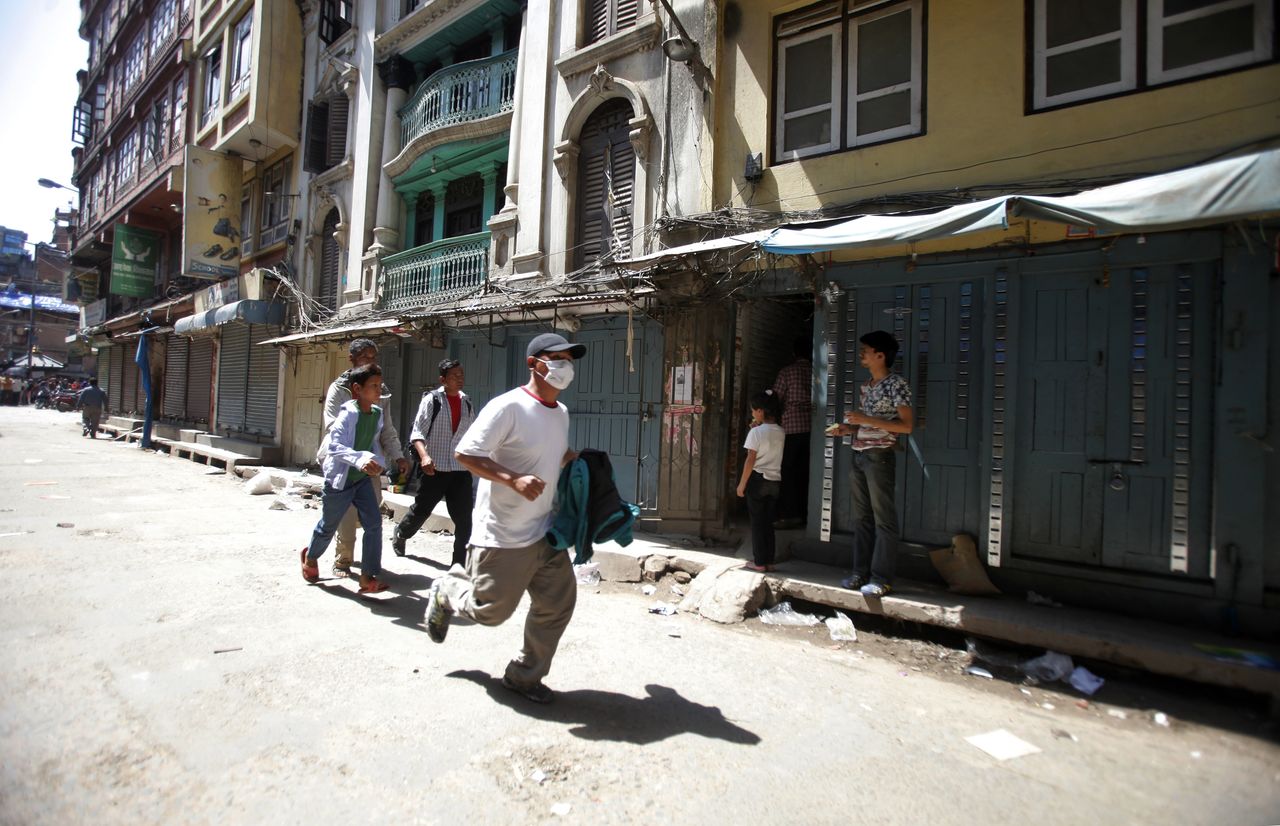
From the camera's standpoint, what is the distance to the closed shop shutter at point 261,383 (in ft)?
47.8

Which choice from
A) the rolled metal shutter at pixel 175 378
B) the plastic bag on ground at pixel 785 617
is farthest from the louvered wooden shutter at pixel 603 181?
the rolled metal shutter at pixel 175 378

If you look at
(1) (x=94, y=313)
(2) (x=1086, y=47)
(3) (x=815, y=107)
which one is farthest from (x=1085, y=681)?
(1) (x=94, y=313)

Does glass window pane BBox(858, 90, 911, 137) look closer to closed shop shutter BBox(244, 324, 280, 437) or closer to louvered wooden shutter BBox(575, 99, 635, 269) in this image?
louvered wooden shutter BBox(575, 99, 635, 269)

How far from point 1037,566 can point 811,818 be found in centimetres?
352

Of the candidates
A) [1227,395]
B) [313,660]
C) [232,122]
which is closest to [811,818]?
[313,660]

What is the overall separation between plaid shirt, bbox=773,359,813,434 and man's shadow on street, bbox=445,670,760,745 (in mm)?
4006

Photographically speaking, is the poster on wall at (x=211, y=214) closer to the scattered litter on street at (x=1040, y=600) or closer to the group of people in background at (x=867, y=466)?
the group of people in background at (x=867, y=466)

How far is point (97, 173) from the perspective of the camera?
26.6m

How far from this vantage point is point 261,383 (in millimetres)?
15117

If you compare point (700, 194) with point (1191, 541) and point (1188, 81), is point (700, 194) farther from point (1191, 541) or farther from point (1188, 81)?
point (1191, 541)

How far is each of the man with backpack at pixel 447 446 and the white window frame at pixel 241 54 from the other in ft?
47.4

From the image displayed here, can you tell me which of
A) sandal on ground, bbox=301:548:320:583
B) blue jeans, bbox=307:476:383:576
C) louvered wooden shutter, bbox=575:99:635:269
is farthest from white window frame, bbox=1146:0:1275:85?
sandal on ground, bbox=301:548:320:583

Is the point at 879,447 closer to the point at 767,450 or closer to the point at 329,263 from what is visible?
the point at 767,450

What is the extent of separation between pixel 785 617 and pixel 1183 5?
5.58m
